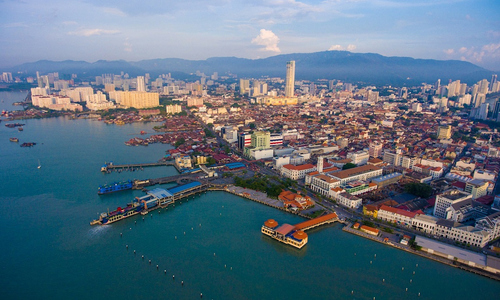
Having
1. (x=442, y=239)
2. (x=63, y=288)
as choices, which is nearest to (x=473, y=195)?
(x=442, y=239)

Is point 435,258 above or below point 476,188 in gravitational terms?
below

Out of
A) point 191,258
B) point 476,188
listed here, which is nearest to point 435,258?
point 476,188

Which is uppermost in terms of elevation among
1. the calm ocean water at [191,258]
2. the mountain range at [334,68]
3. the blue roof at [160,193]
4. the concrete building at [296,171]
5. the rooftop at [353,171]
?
the mountain range at [334,68]

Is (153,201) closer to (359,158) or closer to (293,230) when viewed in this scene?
(293,230)

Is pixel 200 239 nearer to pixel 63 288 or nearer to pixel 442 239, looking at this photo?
pixel 63 288

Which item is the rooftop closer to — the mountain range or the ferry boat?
the ferry boat

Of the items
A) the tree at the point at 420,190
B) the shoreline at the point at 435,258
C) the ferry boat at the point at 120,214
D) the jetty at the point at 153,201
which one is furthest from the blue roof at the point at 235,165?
the tree at the point at 420,190

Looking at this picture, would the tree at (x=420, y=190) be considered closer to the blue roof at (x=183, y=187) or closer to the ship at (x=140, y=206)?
the blue roof at (x=183, y=187)
